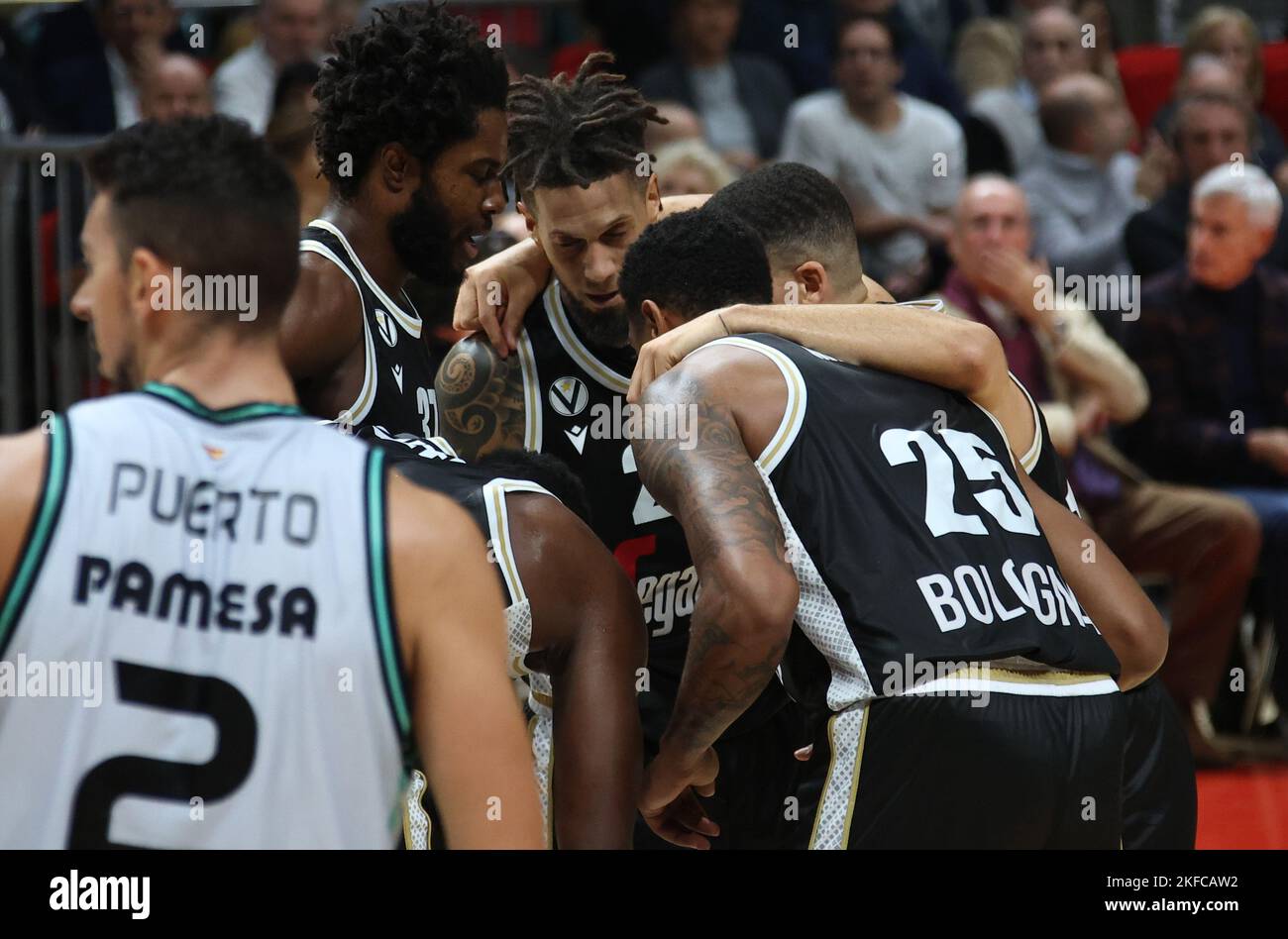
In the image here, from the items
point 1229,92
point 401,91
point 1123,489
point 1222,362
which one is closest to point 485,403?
point 401,91

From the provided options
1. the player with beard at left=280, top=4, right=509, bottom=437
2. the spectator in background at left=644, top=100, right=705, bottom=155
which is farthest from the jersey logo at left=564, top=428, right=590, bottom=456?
the spectator in background at left=644, top=100, right=705, bottom=155

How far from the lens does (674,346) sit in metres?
3.07

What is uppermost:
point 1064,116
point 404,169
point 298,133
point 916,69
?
point 916,69

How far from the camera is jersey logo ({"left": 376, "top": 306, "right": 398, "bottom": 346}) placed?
3.36 meters

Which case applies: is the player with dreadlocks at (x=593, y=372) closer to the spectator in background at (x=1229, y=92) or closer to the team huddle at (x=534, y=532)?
the team huddle at (x=534, y=532)

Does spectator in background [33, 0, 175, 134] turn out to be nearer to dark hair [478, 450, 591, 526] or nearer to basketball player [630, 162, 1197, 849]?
basketball player [630, 162, 1197, 849]

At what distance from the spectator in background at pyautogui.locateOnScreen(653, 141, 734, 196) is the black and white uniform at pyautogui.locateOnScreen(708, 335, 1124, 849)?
3.49 m

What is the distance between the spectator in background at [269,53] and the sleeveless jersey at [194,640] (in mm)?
5582

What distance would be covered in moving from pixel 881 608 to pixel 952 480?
0.28 m

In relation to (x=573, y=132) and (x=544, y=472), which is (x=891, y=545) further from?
(x=573, y=132)

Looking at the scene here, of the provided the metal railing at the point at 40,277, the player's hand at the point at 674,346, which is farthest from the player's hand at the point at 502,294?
the metal railing at the point at 40,277

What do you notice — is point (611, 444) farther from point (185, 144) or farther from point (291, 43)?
point (291, 43)

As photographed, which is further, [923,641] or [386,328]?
[386,328]

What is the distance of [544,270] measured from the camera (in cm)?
402
